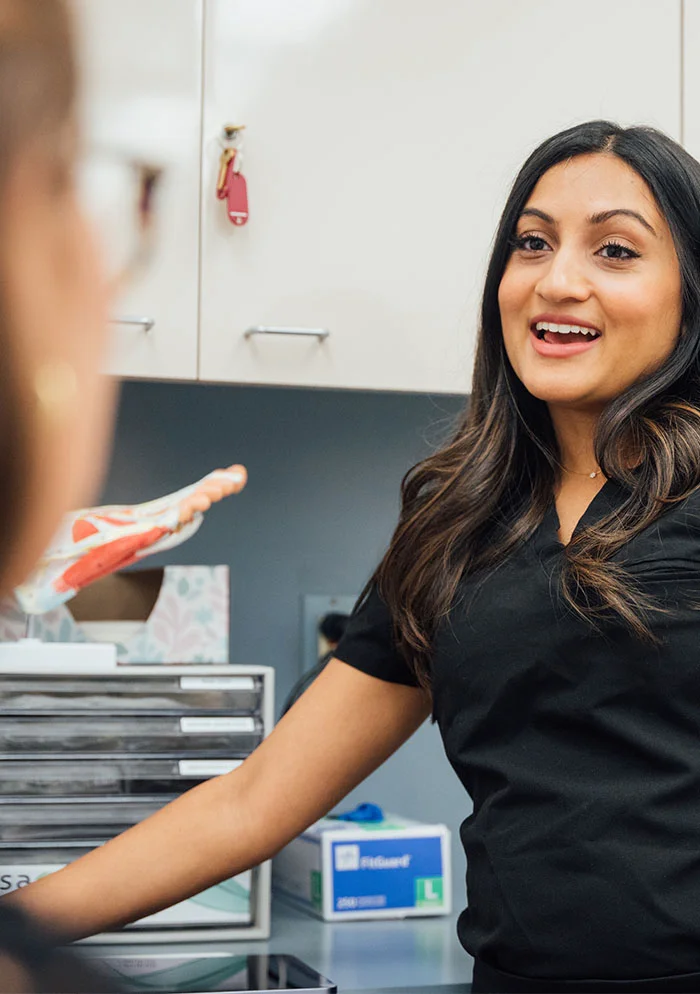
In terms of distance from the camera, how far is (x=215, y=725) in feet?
4.52

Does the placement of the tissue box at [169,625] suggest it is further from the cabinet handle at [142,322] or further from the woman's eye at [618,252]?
the woman's eye at [618,252]

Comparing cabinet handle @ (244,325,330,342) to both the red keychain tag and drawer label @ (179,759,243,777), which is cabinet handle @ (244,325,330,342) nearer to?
the red keychain tag

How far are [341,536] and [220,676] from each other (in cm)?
40

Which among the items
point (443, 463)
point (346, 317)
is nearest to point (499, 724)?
point (443, 463)

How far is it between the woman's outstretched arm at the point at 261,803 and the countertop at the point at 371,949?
0.22 m

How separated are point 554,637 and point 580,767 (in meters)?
0.10

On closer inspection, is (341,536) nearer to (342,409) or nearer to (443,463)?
(342,409)

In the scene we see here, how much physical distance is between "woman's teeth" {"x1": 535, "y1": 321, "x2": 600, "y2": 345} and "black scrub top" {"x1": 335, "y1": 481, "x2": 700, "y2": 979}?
0.13m

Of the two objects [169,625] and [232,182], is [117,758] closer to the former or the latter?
[169,625]

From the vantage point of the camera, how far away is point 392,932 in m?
1.39

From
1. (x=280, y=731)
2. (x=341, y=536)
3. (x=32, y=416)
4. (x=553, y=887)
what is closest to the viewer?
(x=32, y=416)

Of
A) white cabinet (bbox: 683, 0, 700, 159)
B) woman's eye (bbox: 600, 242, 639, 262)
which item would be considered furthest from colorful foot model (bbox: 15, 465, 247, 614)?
white cabinet (bbox: 683, 0, 700, 159)

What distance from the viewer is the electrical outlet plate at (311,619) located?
5.57 feet

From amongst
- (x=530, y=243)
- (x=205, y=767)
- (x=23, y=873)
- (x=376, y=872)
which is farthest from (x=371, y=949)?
(x=530, y=243)
